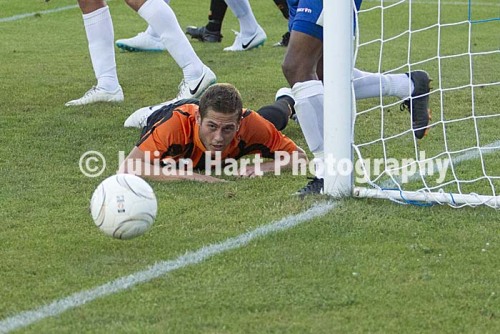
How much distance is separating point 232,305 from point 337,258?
0.63m

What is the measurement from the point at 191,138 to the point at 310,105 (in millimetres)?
697

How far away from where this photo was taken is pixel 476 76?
8.02 metres

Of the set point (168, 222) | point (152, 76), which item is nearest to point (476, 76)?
point (152, 76)

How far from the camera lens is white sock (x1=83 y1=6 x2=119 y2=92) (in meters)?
7.08

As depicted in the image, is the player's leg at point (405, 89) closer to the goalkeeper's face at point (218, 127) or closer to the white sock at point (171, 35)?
the goalkeeper's face at point (218, 127)

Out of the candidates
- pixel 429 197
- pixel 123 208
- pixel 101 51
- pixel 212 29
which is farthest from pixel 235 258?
pixel 212 29

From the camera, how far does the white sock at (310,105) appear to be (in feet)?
15.9

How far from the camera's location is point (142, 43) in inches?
376

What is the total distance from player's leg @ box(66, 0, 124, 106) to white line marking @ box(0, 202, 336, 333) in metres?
2.99

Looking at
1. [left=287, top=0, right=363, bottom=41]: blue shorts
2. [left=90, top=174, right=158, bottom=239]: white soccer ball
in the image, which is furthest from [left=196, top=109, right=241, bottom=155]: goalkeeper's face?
[left=90, top=174, right=158, bottom=239]: white soccer ball

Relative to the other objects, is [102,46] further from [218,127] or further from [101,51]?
[218,127]

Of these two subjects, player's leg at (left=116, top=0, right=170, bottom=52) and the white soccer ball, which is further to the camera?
player's leg at (left=116, top=0, right=170, bottom=52)

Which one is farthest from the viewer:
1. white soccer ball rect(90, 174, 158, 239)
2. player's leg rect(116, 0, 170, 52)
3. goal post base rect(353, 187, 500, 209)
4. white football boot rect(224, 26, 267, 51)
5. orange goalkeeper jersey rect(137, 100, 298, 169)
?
white football boot rect(224, 26, 267, 51)

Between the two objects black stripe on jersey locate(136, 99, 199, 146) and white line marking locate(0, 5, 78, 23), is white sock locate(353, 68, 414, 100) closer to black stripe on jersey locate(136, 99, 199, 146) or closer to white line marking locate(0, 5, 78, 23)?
black stripe on jersey locate(136, 99, 199, 146)
